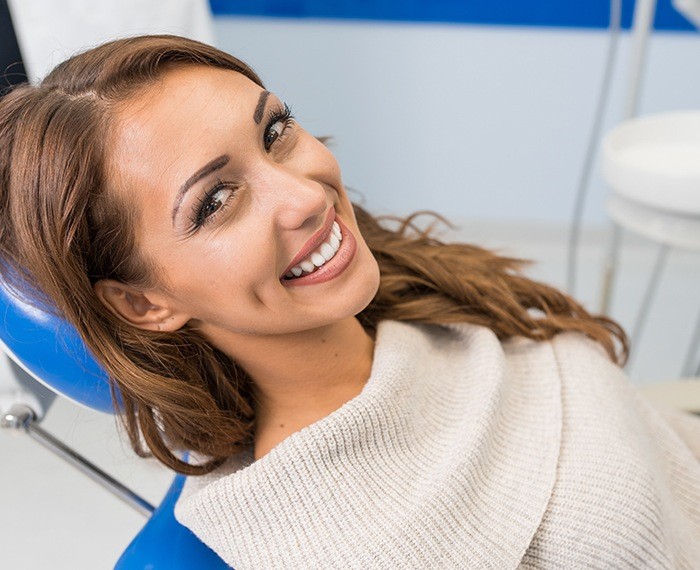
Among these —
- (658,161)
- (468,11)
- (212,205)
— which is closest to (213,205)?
(212,205)

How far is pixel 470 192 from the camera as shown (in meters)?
2.42

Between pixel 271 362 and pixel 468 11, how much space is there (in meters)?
1.53

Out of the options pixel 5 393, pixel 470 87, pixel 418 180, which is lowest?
pixel 418 180

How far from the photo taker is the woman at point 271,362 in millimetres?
758

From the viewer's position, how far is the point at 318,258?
2.62ft

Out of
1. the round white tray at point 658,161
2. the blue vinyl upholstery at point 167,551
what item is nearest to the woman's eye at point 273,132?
the blue vinyl upholstery at point 167,551

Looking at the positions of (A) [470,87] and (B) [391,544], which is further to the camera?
(A) [470,87]

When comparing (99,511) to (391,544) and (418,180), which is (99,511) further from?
(418,180)

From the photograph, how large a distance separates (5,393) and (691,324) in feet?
5.39

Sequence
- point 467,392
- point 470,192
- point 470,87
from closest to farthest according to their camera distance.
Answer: point 467,392, point 470,87, point 470,192

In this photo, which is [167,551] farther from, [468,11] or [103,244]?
[468,11]

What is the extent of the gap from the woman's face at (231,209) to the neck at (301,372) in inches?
2.7

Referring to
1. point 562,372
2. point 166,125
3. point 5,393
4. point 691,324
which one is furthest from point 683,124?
point 5,393

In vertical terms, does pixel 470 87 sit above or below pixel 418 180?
above
